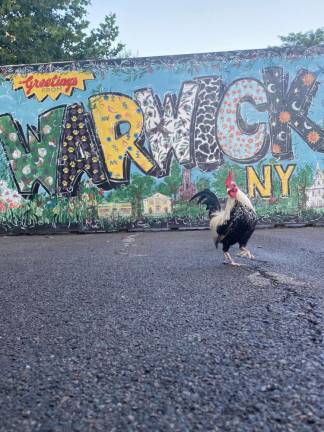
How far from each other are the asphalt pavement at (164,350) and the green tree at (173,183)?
4626 mm

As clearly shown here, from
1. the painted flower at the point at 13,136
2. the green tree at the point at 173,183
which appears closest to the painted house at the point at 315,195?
the green tree at the point at 173,183

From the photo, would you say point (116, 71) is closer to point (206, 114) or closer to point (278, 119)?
point (206, 114)

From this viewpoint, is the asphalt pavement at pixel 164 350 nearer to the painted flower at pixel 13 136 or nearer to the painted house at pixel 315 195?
the painted house at pixel 315 195

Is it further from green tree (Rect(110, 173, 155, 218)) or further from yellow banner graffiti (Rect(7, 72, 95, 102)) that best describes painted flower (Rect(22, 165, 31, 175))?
green tree (Rect(110, 173, 155, 218))

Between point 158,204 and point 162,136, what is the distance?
1.38 m

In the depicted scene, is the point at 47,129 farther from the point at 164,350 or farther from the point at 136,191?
the point at 164,350

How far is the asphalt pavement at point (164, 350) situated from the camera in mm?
1352

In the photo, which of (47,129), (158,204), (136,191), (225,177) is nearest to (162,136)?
(136,191)

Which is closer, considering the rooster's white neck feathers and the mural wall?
the rooster's white neck feathers

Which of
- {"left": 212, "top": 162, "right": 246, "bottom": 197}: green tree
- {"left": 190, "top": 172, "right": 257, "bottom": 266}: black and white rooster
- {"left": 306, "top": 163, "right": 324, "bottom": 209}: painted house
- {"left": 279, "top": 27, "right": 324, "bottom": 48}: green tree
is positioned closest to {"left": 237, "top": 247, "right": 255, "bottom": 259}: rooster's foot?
{"left": 190, "top": 172, "right": 257, "bottom": 266}: black and white rooster

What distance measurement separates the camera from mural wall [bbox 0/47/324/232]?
8.20m

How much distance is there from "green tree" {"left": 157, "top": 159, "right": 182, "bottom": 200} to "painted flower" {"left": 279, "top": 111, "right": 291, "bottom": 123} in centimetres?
224

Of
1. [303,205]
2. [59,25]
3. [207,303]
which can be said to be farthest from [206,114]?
[59,25]

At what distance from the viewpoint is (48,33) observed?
48.2 feet
